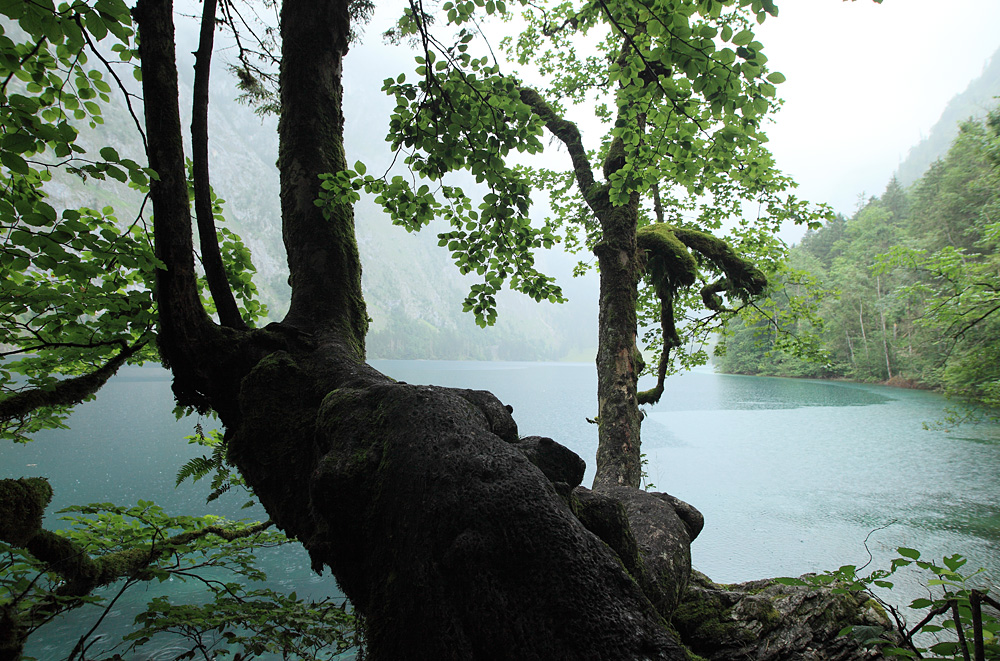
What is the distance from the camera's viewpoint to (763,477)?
18.9m

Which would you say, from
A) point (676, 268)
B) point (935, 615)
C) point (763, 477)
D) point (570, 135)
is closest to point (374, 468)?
point (935, 615)

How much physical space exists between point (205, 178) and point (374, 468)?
2.25 metres

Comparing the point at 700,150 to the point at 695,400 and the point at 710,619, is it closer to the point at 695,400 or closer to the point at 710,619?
the point at 710,619

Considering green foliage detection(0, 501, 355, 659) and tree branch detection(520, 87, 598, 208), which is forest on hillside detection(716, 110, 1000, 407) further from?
green foliage detection(0, 501, 355, 659)

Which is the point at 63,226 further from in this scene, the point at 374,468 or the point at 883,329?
the point at 883,329

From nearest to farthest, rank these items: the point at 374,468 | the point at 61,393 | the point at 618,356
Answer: the point at 374,468 < the point at 61,393 < the point at 618,356

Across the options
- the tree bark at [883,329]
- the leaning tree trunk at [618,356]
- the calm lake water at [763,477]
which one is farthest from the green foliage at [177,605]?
the tree bark at [883,329]

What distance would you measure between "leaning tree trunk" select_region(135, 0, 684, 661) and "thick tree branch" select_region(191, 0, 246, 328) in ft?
0.98

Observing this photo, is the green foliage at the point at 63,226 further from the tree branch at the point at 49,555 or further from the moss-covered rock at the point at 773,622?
the moss-covered rock at the point at 773,622

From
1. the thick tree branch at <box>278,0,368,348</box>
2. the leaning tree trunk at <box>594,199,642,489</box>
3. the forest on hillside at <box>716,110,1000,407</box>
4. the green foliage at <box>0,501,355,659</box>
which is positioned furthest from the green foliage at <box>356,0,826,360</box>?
the forest on hillside at <box>716,110,1000,407</box>

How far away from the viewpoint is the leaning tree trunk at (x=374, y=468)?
3.95 ft

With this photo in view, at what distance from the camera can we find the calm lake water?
1185cm

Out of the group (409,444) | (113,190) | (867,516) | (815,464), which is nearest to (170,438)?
(409,444)

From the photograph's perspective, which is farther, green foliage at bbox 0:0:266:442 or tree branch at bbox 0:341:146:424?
tree branch at bbox 0:341:146:424
